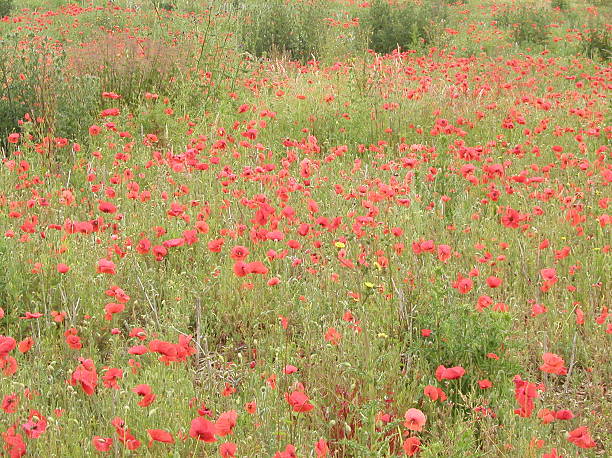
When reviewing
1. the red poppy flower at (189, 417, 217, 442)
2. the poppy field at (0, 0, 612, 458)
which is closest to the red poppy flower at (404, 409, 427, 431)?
the poppy field at (0, 0, 612, 458)

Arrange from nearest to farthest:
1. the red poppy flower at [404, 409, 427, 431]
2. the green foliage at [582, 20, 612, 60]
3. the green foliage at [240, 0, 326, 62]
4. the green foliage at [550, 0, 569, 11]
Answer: the red poppy flower at [404, 409, 427, 431], the green foliage at [240, 0, 326, 62], the green foliage at [582, 20, 612, 60], the green foliage at [550, 0, 569, 11]

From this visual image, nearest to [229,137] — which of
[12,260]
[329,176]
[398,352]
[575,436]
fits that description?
[329,176]

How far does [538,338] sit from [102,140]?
4.04 metres

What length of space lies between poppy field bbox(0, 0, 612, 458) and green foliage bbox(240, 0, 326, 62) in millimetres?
3627

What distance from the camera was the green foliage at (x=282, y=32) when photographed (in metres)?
11.0

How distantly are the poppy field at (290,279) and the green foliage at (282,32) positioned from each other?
3627 mm

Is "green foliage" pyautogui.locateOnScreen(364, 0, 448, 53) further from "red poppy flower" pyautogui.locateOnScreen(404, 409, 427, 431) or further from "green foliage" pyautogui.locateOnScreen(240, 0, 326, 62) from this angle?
"red poppy flower" pyautogui.locateOnScreen(404, 409, 427, 431)

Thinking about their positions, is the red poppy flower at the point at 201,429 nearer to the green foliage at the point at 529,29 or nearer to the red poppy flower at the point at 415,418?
the red poppy flower at the point at 415,418

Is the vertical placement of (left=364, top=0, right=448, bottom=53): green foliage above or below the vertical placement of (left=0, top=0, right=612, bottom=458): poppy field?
above

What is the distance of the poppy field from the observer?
7.52 ft

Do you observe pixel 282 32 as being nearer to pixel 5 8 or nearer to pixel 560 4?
pixel 5 8

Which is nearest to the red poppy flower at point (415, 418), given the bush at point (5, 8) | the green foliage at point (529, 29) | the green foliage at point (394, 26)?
the green foliage at point (394, 26)

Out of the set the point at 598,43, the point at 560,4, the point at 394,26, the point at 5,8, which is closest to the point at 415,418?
the point at 598,43

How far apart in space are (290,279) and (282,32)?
28.3ft
